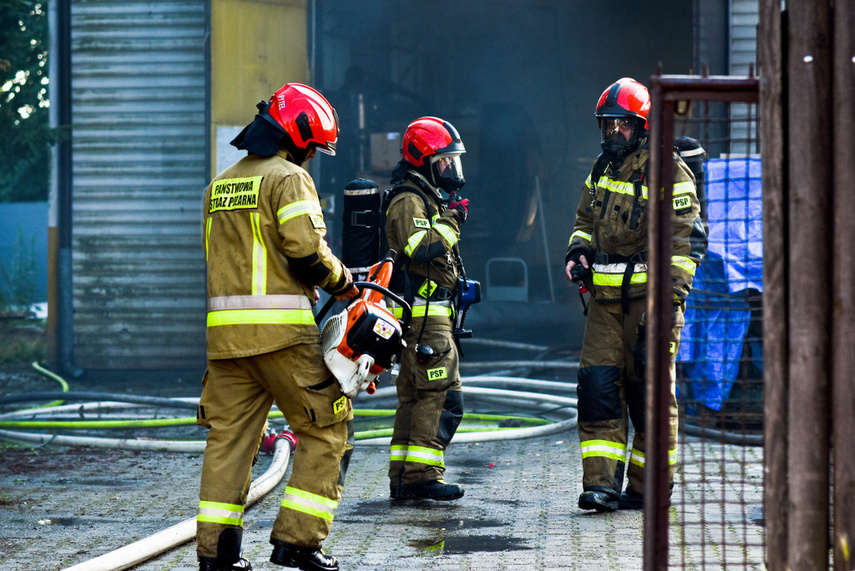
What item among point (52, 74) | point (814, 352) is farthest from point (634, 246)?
point (52, 74)

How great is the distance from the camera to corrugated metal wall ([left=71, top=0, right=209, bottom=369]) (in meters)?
10.5

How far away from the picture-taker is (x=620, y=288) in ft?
16.5

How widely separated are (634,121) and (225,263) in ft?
7.66

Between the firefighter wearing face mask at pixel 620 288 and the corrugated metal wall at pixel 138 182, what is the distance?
6256 millimetres

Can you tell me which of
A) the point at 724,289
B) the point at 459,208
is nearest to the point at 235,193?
the point at 459,208

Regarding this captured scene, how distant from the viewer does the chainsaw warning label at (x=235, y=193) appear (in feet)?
12.5

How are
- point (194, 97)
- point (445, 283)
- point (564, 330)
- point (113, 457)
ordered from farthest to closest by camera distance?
point (564, 330) → point (194, 97) → point (113, 457) → point (445, 283)

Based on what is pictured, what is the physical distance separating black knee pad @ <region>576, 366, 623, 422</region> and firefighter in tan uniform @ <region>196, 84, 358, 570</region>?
5.04 feet

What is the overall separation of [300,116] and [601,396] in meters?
2.10

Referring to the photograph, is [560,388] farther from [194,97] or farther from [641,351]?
[194,97]

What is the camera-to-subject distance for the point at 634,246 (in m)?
5.07

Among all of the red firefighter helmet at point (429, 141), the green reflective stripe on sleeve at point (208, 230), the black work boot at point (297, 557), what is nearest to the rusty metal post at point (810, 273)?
the black work boot at point (297, 557)

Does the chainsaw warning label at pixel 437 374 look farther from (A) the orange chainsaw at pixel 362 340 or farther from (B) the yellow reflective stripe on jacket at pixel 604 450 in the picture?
(A) the orange chainsaw at pixel 362 340

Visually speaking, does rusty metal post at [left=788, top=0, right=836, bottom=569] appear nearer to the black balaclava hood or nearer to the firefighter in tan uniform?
the firefighter in tan uniform
